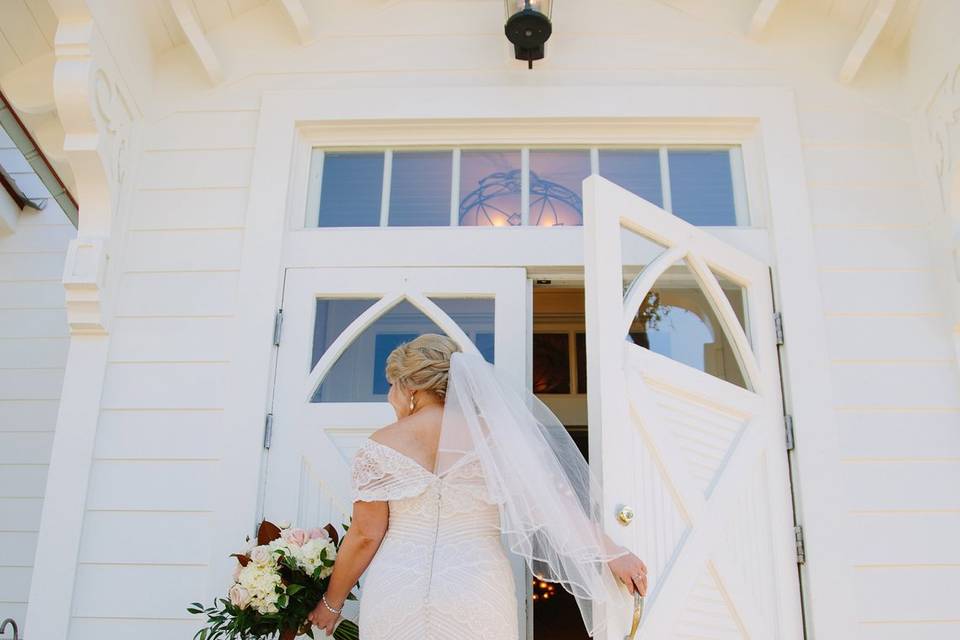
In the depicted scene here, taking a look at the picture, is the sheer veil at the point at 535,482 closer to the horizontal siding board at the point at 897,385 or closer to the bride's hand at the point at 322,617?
the bride's hand at the point at 322,617

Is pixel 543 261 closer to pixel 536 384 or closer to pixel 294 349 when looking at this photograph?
pixel 294 349

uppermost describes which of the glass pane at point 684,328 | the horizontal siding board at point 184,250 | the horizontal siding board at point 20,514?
the horizontal siding board at point 184,250

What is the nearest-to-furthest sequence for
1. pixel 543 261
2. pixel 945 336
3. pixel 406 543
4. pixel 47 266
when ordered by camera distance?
pixel 406 543 → pixel 945 336 → pixel 543 261 → pixel 47 266

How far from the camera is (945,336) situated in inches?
106

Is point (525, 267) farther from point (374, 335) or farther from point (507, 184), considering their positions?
point (374, 335)

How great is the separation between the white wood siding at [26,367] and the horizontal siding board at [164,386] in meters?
1.22

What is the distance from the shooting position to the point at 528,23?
9.34 ft

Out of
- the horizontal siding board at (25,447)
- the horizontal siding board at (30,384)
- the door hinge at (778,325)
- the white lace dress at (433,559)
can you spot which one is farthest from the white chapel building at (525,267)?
the horizontal siding board at (25,447)

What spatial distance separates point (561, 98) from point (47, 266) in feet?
8.87

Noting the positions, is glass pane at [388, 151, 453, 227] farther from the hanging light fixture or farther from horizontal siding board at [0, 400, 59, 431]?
horizontal siding board at [0, 400, 59, 431]

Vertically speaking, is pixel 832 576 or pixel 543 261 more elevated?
pixel 543 261

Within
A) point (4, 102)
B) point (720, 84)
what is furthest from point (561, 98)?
point (4, 102)

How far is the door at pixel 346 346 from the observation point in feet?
8.72

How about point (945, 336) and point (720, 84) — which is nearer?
point (945, 336)
